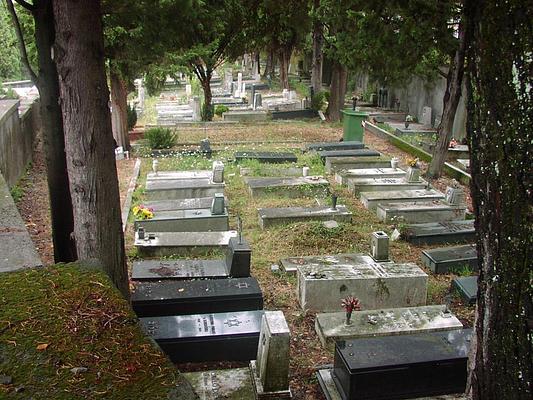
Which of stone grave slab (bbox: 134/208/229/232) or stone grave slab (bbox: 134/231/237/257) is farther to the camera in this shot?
stone grave slab (bbox: 134/208/229/232)

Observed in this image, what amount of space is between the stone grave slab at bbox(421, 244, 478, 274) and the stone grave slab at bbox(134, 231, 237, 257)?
3.04 metres

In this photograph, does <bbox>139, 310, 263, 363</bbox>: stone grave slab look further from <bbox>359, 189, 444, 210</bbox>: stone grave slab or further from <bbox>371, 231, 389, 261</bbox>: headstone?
<bbox>359, 189, 444, 210</bbox>: stone grave slab

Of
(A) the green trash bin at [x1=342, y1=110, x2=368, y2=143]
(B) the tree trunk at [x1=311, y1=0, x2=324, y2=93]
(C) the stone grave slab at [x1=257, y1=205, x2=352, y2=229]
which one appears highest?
(B) the tree trunk at [x1=311, y1=0, x2=324, y2=93]

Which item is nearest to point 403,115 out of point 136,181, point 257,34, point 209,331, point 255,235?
point 257,34

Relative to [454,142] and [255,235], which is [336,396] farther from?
[454,142]

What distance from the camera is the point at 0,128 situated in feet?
31.0

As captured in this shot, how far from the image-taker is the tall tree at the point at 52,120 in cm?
423

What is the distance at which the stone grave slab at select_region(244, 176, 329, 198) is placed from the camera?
36.2 ft

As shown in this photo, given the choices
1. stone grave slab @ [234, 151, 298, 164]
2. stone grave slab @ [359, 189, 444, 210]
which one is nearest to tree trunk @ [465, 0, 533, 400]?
stone grave slab @ [359, 189, 444, 210]

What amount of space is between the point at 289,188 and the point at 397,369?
6770 millimetres

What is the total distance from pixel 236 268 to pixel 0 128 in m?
5.60

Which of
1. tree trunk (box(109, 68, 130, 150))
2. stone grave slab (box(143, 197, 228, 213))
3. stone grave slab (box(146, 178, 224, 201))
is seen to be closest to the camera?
stone grave slab (box(143, 197, 228, 213))

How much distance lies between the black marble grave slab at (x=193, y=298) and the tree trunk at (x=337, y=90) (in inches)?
606

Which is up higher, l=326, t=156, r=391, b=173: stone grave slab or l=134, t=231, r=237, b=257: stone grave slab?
l=326, t=156, r=391, b=173: stone grave slab
